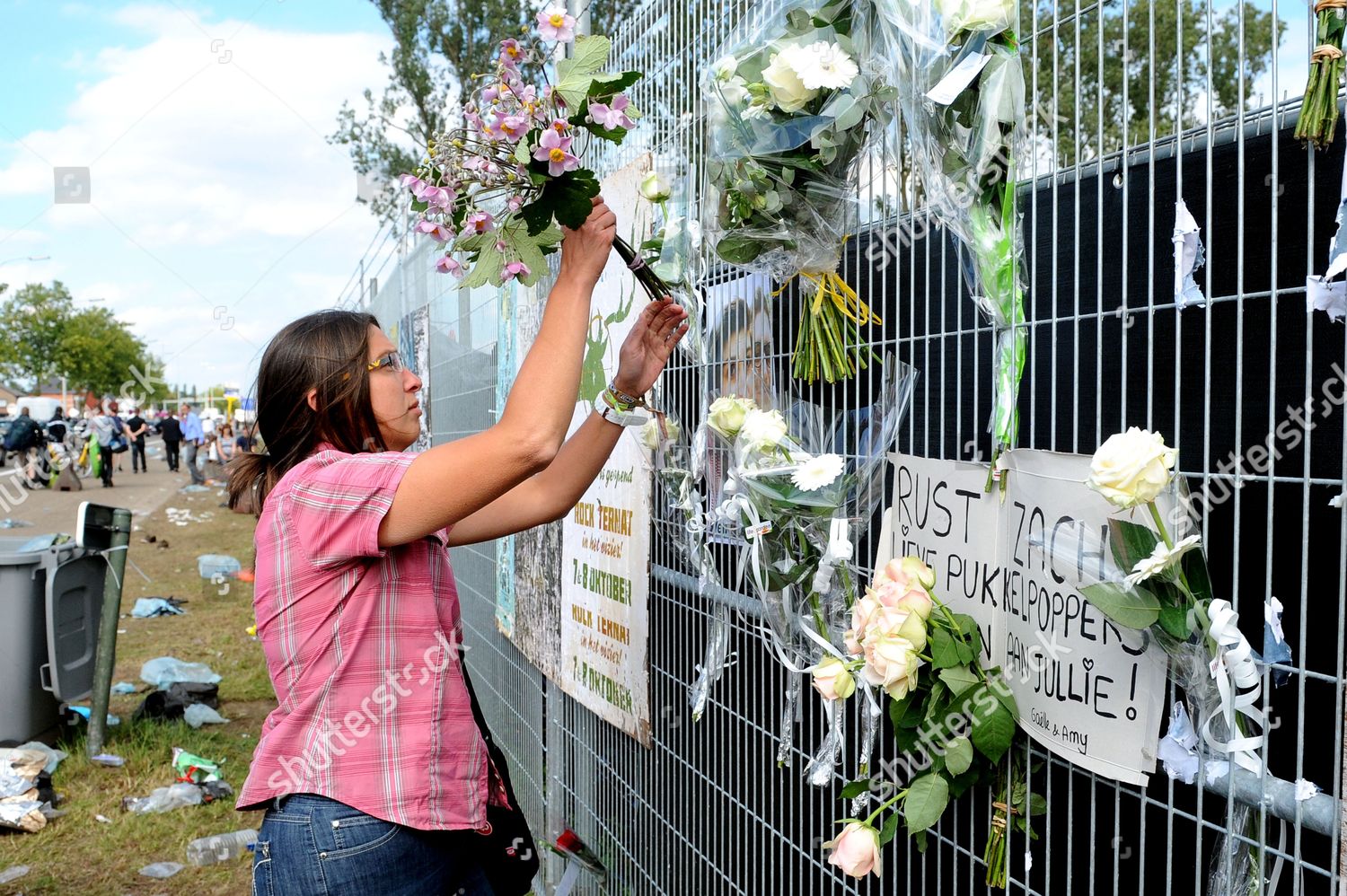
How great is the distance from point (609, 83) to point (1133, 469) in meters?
1.09

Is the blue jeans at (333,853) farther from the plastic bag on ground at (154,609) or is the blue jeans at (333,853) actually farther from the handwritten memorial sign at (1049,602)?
the plastic bag on ground at (154,609)

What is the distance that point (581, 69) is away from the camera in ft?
5.70

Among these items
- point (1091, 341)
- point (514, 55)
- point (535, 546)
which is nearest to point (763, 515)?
point (1091, 341)

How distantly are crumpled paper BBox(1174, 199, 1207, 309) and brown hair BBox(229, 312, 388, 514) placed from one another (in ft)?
4.95

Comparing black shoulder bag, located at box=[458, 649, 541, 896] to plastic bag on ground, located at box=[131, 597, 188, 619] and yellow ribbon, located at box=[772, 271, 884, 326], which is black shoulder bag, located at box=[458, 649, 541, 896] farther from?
plastic bag on ground, located at box=[131, 597, 188, 619]

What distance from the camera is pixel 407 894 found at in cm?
197

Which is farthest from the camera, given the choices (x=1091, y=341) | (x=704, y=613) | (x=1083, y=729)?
(x=704, y=613)

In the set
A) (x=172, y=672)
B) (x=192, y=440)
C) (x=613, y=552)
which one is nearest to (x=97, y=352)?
(x=192, y=440)

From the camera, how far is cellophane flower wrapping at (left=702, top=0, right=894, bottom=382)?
165 centimetres

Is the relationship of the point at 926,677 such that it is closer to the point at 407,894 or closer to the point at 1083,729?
the point at 1083,729

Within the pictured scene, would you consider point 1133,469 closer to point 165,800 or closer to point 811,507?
point 811,507

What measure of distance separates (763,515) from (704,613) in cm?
73

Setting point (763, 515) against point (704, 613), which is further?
point (704, 613)

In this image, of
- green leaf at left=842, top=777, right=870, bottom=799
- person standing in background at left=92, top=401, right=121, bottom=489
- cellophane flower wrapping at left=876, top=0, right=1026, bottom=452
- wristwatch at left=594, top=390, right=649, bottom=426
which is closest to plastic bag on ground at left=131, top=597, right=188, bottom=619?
wristwatch at left=594, top=390, right=649, bottom=426
